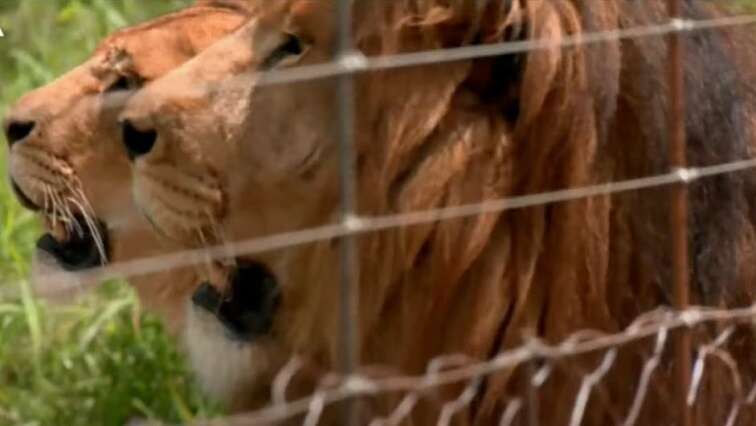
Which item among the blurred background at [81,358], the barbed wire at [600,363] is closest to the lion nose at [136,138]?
the barbed wire at [600,363]

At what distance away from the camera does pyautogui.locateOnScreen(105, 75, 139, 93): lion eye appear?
8.87 ft

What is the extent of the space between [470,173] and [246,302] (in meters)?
0.42

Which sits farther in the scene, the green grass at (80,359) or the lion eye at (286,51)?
the green grass at (80,359)

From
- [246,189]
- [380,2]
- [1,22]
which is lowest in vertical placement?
[1,22]

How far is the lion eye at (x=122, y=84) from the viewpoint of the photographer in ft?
8.87

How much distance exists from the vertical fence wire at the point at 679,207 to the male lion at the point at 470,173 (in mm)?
52

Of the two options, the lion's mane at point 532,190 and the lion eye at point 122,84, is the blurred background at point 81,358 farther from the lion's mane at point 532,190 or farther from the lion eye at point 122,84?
the lion's mane at point 532,190

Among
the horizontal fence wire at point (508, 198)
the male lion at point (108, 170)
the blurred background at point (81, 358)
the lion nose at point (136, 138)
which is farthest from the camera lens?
the blurred background at point (81, 358)

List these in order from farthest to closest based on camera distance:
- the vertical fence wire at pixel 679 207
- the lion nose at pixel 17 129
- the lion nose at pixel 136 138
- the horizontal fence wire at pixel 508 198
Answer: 1. the lion nose at pixel 17 129
2. the lion nose at pixel 136 138
3. the vertical fence wire at pixel 679 207
4. the horizontal fence wire at pixel 508 198

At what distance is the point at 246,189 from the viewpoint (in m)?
2.24

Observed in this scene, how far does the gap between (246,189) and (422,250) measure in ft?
0.74

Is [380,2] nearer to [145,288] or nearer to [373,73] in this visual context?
[373,73]

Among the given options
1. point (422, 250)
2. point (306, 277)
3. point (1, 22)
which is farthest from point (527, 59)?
point (1, 22)

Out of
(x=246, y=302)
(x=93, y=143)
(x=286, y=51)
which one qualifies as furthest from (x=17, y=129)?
(x=286, y=51)
